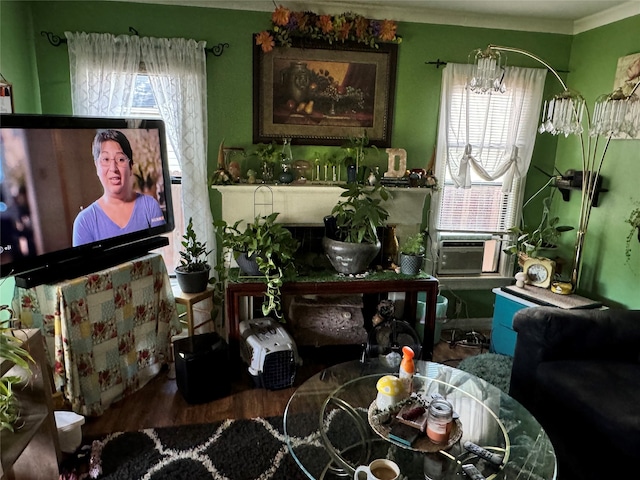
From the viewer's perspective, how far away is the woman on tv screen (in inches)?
85.0

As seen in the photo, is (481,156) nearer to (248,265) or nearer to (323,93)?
(323,93)

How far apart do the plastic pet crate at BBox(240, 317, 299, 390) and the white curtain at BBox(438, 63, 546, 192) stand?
1.76 meters

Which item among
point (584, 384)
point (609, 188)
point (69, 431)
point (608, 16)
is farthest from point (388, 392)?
point (608, 16)

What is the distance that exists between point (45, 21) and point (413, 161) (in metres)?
2.59

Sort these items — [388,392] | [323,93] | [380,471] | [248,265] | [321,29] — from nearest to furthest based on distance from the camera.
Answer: [380,471] → [388,392] → [248,265] → [321,29] → [323,93]

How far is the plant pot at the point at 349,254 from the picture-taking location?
8.78 feet

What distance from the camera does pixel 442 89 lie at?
3062mm

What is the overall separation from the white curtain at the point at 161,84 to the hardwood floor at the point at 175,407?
1.15 metres

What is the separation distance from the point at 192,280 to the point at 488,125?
93.4 inches

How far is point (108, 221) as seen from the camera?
7.41ft

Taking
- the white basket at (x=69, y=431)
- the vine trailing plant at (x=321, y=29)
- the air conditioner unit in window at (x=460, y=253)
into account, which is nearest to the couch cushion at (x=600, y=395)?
the air conditioner unit in window at (x=460, y=253)

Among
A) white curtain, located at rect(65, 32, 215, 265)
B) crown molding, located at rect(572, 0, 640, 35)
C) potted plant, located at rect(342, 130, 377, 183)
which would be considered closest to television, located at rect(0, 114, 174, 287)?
white curtain, located at rect(65, 32, 215, 265)

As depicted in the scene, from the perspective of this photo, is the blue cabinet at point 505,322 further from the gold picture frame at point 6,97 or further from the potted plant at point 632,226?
the gold picture frame at point 6,97

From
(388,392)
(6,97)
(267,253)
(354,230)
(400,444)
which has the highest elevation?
(6,97)
